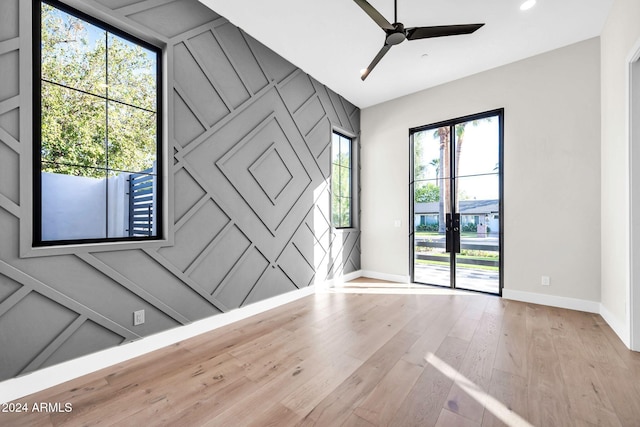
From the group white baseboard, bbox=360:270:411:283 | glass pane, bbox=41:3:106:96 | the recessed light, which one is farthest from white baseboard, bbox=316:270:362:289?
the recessed light

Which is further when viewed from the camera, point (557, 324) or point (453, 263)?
point (453, 263)

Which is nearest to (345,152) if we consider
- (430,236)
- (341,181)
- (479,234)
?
(341,181)

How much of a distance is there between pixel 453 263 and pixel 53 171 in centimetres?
462

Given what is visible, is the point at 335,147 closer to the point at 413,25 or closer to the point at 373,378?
the point at 413,25

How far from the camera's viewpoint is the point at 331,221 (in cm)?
435

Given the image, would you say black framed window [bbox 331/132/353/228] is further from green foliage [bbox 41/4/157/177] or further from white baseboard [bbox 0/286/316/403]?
green foliage [bbox 41/4/157/177]

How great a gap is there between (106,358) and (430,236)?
164 inches

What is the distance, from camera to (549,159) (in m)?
3.32

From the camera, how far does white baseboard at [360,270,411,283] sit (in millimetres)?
4543

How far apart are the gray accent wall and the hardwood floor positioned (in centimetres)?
39

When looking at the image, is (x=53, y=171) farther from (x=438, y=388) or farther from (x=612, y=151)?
(x=612, y=151)

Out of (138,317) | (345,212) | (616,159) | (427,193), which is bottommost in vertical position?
(138,317)

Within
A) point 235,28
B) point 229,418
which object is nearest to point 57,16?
point 235,28

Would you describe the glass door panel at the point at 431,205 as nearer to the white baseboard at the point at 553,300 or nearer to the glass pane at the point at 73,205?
the white baseboard at the point at 553,300
